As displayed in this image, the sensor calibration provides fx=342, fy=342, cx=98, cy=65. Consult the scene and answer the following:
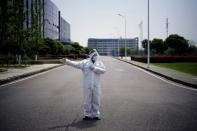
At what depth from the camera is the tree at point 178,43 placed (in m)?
103

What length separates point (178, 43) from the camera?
103 metres

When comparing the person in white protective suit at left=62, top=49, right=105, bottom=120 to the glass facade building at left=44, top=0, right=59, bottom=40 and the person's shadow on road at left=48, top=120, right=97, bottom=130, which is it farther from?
the glass facade building at left=44, top=0, right=59, bottom=40

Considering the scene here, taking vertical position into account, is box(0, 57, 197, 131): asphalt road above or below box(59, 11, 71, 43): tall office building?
below

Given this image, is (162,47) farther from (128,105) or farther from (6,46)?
(128,105)

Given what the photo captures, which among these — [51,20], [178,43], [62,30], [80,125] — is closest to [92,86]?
[80,125]

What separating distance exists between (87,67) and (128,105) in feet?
8.58

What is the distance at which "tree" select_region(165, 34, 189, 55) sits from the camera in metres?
103

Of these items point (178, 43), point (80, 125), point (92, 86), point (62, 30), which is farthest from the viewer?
point (62, 30)

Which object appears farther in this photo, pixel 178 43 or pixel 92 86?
pixel 178 43

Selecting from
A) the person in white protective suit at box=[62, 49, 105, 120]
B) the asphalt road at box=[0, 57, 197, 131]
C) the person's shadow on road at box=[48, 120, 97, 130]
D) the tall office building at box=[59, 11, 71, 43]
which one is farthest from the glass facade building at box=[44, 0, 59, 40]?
the person's shadow on road at box=[48, 120, 97, 130]

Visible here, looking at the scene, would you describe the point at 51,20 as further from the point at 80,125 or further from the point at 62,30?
the point at 80,125

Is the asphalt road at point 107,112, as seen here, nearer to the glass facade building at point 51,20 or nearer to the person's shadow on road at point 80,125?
the person's shadow on road at point 80,125

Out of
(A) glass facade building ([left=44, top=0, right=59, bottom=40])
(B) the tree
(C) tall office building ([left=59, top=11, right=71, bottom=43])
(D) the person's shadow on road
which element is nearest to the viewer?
(D) the person's shadow on road

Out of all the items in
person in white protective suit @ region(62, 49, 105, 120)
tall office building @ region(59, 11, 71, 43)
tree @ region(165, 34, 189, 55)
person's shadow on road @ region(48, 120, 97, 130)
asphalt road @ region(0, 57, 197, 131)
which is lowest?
person's shadow on road @ region(48, 120, 97, 130)
